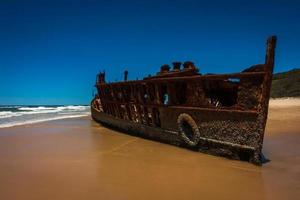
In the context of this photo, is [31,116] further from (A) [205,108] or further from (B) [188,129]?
(A) [205,108]

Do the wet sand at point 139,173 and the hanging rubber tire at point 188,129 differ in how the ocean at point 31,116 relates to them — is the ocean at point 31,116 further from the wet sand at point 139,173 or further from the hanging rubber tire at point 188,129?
the hanging rubber tire at point 188,129

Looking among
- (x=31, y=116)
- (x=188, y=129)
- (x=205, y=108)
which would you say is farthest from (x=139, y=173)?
(x=31, y=116)

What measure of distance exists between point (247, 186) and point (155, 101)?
15.2ft

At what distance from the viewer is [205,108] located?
275 inches

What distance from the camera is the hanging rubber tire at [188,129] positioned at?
720 centimetres

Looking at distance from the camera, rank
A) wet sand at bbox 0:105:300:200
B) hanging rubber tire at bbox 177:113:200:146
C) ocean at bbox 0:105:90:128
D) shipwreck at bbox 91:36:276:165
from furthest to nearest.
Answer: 1. ocean at bbox 0:105:90:128
2. hanging rubber tire at bbox 177:113:200:146
3. shipwreck at bbox 91:36:276:165
4. wet sand at bbox 0:105:300:200

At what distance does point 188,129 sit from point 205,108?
1008 mm

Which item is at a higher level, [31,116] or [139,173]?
[31,116]

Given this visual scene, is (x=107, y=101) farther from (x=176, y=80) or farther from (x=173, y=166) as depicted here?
(x=173, y=166)

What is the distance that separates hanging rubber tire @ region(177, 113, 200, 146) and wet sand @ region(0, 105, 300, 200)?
0.33 metres

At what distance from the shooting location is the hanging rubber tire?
7.20 metres

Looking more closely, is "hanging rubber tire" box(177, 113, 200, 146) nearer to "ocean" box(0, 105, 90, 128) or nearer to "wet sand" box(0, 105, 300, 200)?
"wet sand" box(0, 105, 300, 200)

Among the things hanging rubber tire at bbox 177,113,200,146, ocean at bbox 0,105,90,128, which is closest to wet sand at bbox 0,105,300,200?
hanging rubber tire at bbox 177,113,200,146

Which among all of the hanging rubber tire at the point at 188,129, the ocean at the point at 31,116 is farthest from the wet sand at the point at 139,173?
the ocean at the point at 31,116
